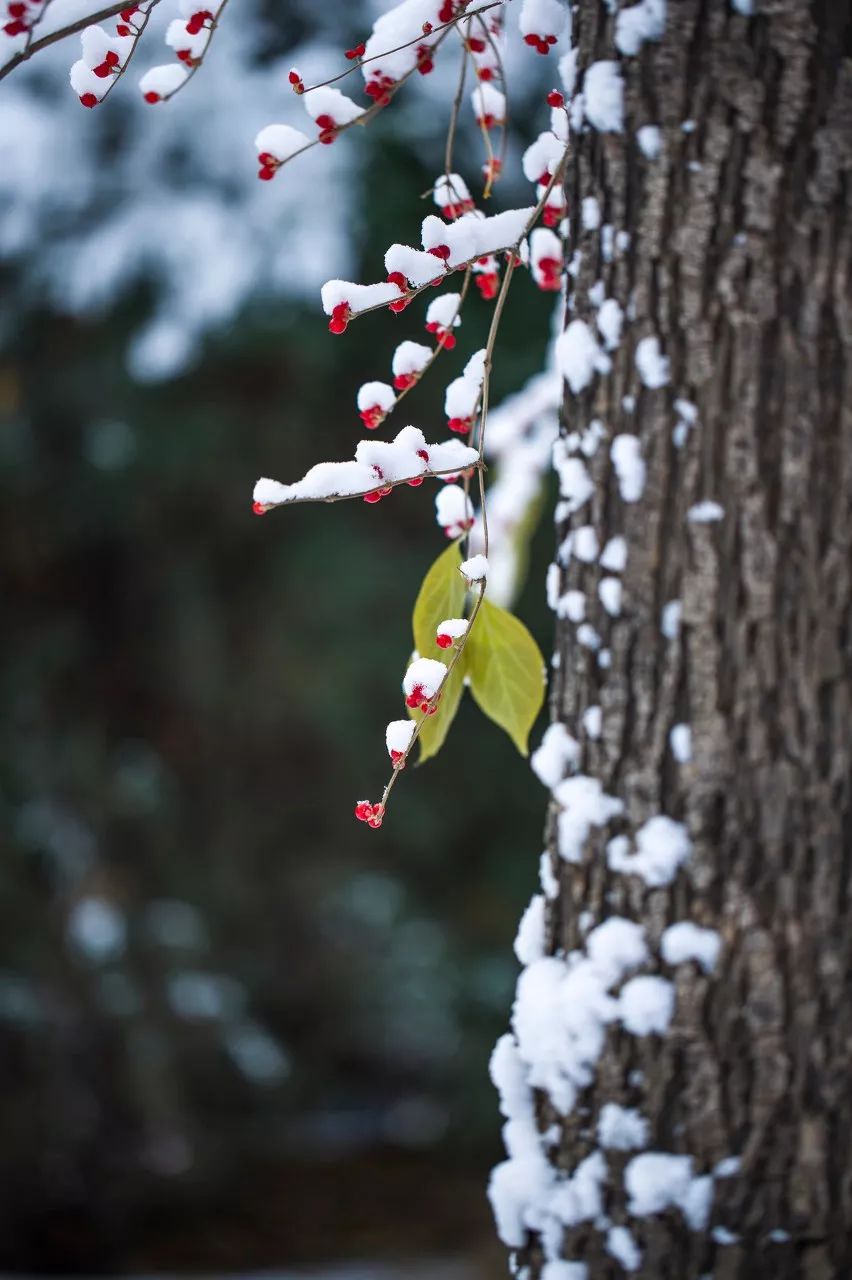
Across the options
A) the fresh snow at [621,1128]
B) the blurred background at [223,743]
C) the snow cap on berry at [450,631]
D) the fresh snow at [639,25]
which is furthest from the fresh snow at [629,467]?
the blurred background at [223,743]

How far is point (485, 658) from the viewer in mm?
906

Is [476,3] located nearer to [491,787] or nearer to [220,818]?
[491,787]

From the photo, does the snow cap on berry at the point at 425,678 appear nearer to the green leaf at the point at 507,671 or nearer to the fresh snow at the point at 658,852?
the green leaf at the point at 507,671

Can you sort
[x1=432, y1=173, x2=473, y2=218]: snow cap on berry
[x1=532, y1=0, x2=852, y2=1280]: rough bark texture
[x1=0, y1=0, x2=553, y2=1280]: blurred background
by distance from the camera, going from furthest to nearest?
[x1=0, y1=0, x2=553, y2=1280]: blurred background, [x1=432, y1=173, x2=473, y2=218]: snow cap on berry, [x1=532, y1=0, x2=852, y2=1280]: rough bark texture

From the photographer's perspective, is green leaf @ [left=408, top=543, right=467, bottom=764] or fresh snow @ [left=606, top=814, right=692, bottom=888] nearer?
fresh snow @ [left=606, top=814, right=692, bottom=888]

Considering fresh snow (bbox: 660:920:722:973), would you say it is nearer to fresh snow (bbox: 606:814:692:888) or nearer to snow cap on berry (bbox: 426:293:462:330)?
fresh snow (bbox: 606:814:692:888)

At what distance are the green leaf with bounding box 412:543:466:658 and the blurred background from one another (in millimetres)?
2200

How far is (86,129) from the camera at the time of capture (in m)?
3.29

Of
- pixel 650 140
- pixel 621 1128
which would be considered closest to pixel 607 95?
pixel 650 140

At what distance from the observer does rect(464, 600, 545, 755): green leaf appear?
892mm

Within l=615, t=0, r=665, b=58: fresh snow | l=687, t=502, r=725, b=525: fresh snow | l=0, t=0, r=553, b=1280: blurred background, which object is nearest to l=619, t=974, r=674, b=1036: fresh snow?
l=687, t=502, r=725, b=525: fresh snow

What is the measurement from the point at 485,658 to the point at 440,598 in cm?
6

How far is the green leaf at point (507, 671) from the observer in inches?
35.1

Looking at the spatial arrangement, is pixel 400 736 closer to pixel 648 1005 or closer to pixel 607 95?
pixel 648 1005
